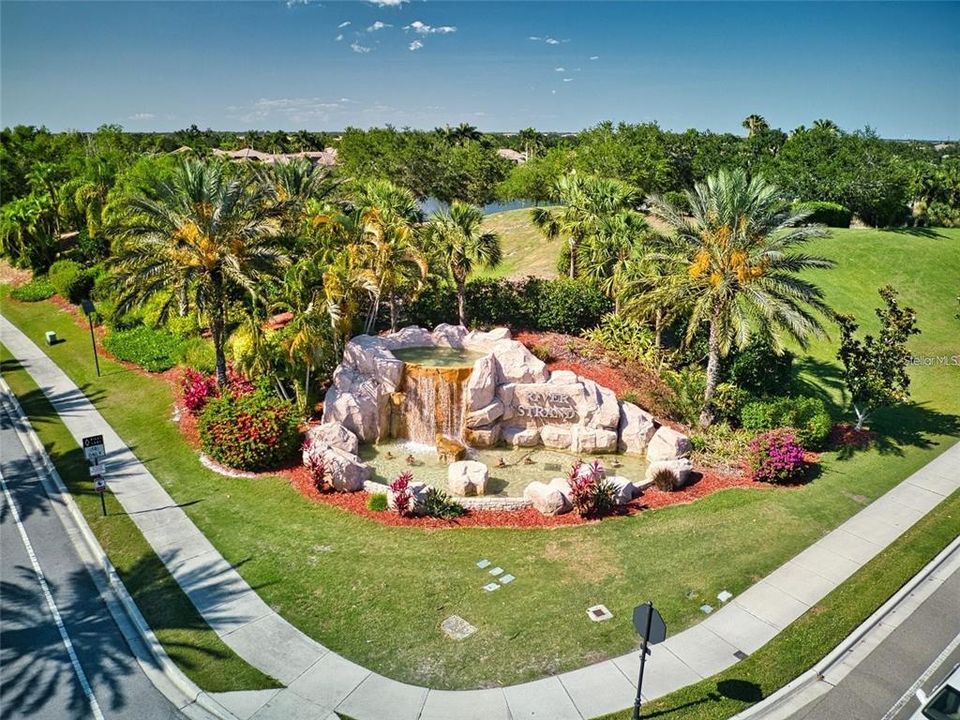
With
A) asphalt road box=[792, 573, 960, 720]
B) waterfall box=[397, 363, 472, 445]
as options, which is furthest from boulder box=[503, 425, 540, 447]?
asphalt road box=[792, 573, 960, 720]

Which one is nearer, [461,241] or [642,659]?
[642,659]

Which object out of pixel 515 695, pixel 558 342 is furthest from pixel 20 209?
pixel 515 695

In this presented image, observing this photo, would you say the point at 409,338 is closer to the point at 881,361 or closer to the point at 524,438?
the point at 524,438

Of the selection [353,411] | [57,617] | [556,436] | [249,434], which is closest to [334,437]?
[353,411]

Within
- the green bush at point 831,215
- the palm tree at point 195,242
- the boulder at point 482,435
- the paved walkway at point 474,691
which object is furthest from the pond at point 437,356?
the green bush at point 831,215

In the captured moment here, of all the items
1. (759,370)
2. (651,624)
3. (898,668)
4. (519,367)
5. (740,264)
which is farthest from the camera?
(759,370)

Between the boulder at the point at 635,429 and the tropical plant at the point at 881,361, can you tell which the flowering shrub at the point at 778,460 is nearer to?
the boulder at the point at 635,429

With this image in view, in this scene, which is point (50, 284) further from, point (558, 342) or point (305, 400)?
point (558, 342)
